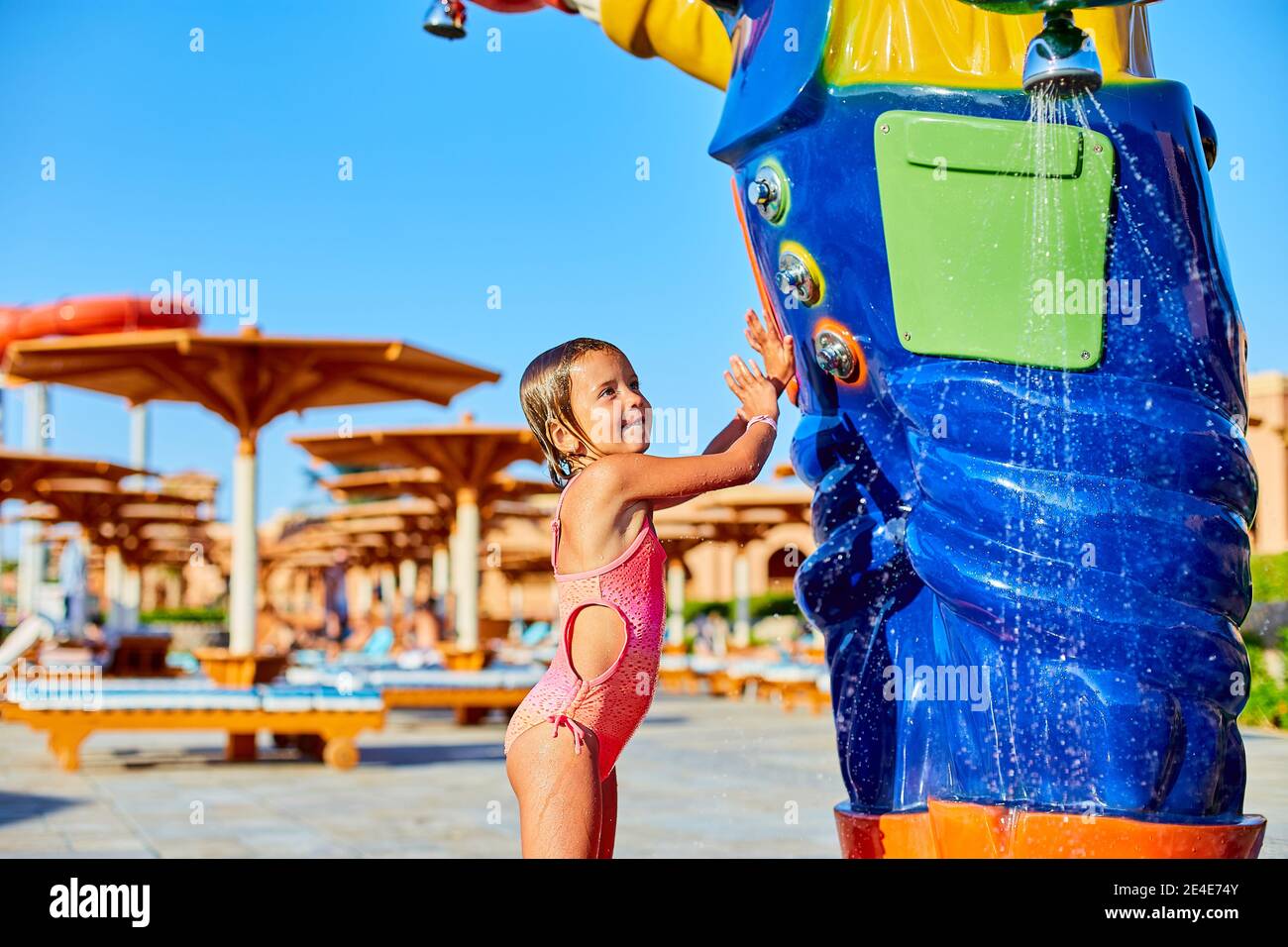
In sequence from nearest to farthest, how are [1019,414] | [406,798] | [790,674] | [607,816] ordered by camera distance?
[607,816], [1019,414], [406,798], [790,674]

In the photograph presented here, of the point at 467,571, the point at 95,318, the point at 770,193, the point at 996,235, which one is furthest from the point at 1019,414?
the point at 95,318

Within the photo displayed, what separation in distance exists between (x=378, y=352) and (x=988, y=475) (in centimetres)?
804

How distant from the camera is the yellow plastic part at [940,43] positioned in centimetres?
271

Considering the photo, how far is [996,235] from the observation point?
2607 mm

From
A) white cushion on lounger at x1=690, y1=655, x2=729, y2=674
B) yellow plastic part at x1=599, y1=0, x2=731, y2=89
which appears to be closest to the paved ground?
yellow plastic part at x1=599, y1=0, x2=731, y2=89

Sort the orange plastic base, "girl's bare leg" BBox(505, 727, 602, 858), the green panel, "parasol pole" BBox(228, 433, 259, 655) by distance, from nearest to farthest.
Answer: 1. "girl's bare leg" BBox(505, 727, 602, 858)
2. the orange plastic base
3. the green panel
4. "parasol pole" BBox(228, 433, 259, 655)

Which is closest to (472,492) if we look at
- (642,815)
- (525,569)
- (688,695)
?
(688,695)

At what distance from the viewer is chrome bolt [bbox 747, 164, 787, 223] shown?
2846 mm

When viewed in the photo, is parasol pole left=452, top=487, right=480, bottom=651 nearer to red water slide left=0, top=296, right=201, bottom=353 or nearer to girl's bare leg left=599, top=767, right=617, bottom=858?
red water slide left=0, top=296, right=201, bottom=353

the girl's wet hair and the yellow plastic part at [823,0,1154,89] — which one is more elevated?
the yellow plastic part at [823,0,1154,89]

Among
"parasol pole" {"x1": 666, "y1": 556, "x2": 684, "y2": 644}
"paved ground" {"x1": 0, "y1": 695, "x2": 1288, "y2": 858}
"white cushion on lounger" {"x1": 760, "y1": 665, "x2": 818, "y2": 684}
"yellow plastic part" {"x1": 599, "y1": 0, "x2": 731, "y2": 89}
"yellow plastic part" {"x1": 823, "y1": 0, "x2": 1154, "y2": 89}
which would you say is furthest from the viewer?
"parasol pole" {"x1": 666, "y1": 556, "x2": 684, "y2": 644}

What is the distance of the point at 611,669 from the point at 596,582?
144mm

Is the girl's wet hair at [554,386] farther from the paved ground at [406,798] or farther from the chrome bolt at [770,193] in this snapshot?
the paved ground at [406,798]

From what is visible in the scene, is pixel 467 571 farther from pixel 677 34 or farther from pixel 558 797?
pixel 558 797
